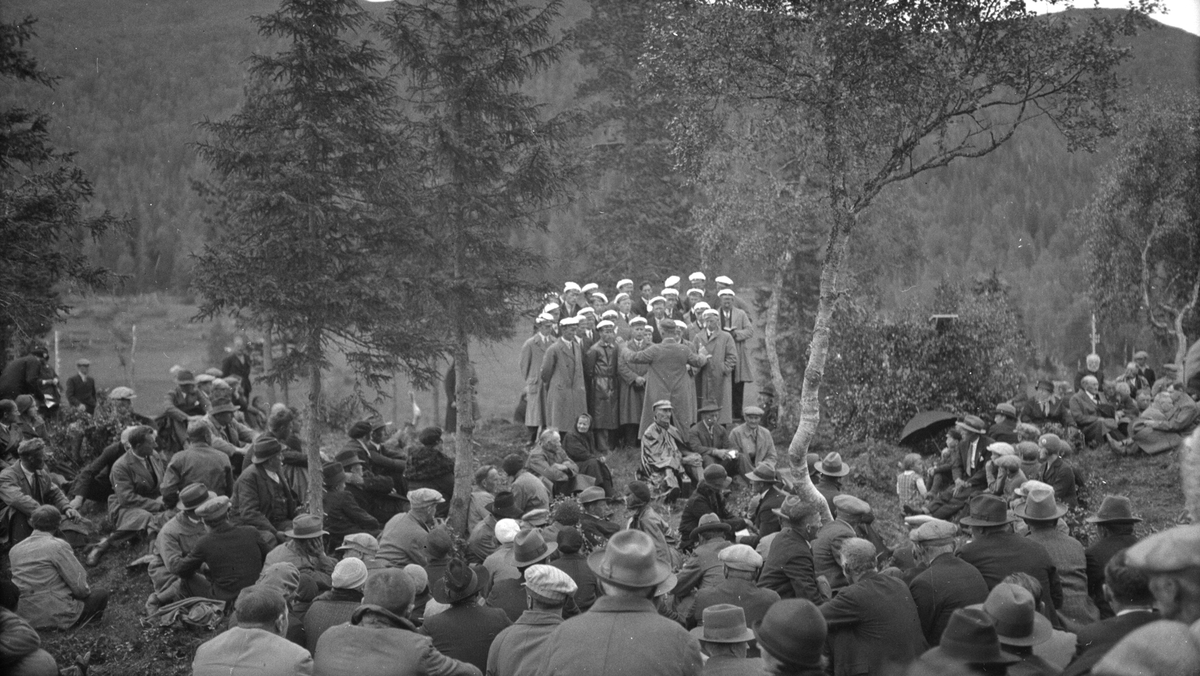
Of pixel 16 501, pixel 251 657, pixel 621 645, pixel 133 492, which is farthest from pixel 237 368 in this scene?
pixel 621 645

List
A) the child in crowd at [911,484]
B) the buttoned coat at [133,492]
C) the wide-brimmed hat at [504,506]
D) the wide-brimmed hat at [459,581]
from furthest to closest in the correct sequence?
1. the child in crowd at [911,484]
2. the buttoned coat at [133,492]
3. the wide-brimmed hat at [504,506]
4. the wide-brimmed hat at [459,581]

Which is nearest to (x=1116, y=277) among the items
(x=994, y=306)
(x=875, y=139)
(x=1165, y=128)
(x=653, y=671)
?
(x=1165, y=128)

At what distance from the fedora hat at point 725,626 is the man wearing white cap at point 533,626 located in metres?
0.96

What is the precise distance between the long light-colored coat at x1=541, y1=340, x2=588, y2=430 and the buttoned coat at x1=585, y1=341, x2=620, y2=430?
37 cm

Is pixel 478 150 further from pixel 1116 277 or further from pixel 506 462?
pixel 1116 277

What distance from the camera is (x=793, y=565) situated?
768cm

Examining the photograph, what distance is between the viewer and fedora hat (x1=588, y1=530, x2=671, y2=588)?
188 inches

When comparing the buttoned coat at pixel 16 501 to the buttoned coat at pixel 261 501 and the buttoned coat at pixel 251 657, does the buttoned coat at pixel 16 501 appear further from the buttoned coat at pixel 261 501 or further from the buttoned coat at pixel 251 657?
the buttoned coat at pixel 251 657

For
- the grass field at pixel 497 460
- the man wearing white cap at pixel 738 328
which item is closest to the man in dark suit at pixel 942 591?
the grass field at pixel 497 460

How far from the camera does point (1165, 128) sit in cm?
3472

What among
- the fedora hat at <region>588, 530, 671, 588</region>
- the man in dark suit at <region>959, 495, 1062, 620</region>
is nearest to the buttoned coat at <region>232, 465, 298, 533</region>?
the fedora hat at <region>588, 530, 671, 588</region>

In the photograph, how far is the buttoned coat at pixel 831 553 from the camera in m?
8.14

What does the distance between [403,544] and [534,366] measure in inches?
311

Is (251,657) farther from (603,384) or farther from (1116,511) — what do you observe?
(603,384)
